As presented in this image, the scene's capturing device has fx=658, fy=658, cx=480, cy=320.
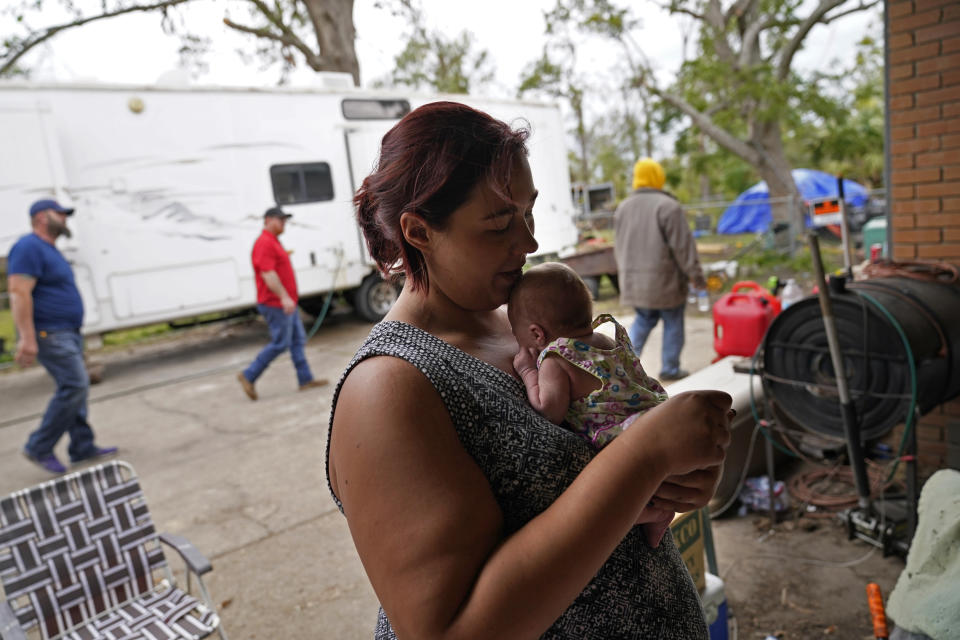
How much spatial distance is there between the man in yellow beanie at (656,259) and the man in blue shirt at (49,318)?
458 centimetres

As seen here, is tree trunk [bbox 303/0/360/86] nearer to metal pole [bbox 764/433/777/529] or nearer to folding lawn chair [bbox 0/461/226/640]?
folding lawn chair [bbox 0/461/226/640]

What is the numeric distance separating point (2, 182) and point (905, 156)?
8.79 meters

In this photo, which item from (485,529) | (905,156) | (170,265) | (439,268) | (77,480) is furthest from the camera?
(170,265)

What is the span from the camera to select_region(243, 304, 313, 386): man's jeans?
683 cm

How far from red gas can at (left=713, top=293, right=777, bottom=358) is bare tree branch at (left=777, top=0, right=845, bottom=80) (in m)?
8.19

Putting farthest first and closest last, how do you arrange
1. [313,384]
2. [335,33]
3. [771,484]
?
[335,33], [313,384], [771,484]

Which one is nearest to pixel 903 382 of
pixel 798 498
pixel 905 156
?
pixel 798 498

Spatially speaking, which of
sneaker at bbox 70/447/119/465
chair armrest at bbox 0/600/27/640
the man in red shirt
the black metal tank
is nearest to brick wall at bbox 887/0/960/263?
the black metal tank

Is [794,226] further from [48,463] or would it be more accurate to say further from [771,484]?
[48,463]

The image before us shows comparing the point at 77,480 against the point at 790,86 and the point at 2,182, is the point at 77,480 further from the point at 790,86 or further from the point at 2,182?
the point at 790,86

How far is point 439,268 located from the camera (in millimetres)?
1093

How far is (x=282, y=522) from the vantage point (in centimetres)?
416

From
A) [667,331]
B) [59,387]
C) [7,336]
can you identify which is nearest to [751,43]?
[667,331]

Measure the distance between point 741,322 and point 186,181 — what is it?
7.41 metres
